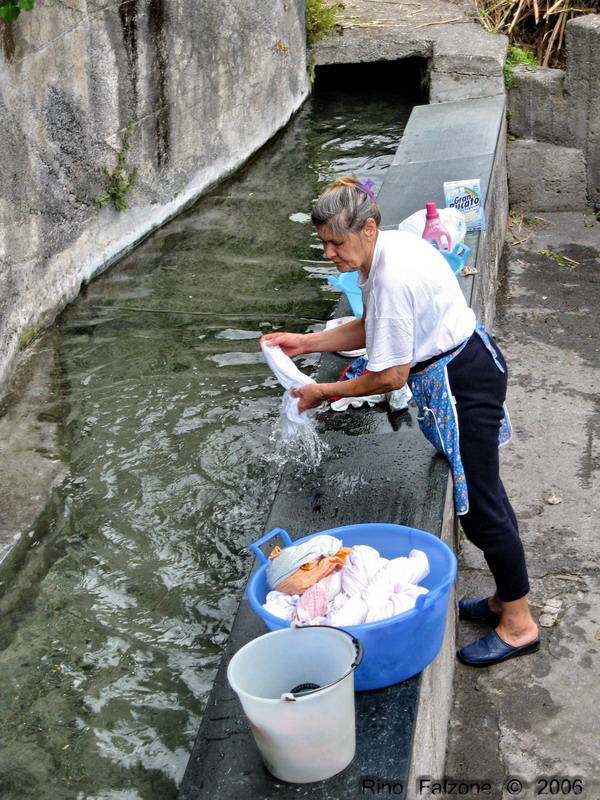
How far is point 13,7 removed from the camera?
5.24 meters

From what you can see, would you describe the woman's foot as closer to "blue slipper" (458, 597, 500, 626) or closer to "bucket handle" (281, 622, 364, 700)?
"blue slipper" (458, 597, 500, 626)

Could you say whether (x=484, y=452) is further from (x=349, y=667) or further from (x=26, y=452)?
(x=26, y=452)

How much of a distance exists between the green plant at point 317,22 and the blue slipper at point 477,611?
7585 millimetres

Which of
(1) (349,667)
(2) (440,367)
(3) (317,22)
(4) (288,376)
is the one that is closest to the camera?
(1) (349,667)

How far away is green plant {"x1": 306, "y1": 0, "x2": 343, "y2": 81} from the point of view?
9.50 metres

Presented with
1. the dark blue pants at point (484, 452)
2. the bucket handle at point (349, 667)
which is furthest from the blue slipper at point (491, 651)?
the bucket handle at point (349, 667)

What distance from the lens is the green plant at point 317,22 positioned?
31.2 feet

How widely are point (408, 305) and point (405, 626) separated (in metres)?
1.05

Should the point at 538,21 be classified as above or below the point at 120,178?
above

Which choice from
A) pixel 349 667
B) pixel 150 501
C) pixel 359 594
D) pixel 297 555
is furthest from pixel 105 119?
pixel 349 667

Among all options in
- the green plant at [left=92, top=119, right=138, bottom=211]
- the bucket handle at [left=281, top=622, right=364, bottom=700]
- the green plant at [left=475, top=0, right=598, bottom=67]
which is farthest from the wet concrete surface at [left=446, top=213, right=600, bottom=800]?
the green plant at [left=92, top=119, right=138, bottom=211]

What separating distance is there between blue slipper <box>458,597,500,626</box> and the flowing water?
986 millimetres

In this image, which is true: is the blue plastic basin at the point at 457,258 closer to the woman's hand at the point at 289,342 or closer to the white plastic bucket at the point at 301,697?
the woman's hand at the point at 289,342

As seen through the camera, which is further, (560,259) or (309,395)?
(560,259)
